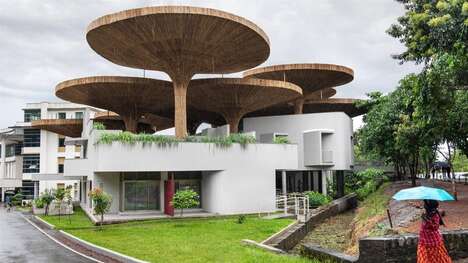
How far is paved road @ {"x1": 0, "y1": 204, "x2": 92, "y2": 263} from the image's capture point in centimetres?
1404

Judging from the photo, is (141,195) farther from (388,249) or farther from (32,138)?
(32,138)

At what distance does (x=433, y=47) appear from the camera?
12242mm

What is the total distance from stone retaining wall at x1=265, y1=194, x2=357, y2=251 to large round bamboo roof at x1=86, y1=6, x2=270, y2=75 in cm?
1088

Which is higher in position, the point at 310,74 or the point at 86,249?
the point at 310,74

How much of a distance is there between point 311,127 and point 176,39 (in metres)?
16.3

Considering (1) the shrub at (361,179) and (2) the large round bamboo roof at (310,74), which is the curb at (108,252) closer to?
(2) the large round bamboo roof at (310,74)

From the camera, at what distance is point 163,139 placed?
83.1ft

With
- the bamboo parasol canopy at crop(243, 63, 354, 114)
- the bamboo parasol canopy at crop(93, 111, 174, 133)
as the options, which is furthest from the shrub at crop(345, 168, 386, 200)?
the bamboo parasol canopy at crop(93, 111, 174, 133)

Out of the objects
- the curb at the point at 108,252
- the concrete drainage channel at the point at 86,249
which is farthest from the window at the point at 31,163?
the curb at the point at 108,252

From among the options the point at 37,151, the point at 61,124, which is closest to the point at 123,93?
the point at 61,124

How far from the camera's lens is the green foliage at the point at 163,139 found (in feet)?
79.3

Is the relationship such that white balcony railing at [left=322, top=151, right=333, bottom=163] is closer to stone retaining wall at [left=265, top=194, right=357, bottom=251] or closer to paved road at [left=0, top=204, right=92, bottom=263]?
stone retaining wall at [left=265, top=194, right=357, bottom=251]

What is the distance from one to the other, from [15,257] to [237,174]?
14.9 meters

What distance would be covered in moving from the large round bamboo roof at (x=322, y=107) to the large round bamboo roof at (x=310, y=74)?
638 centimetres
